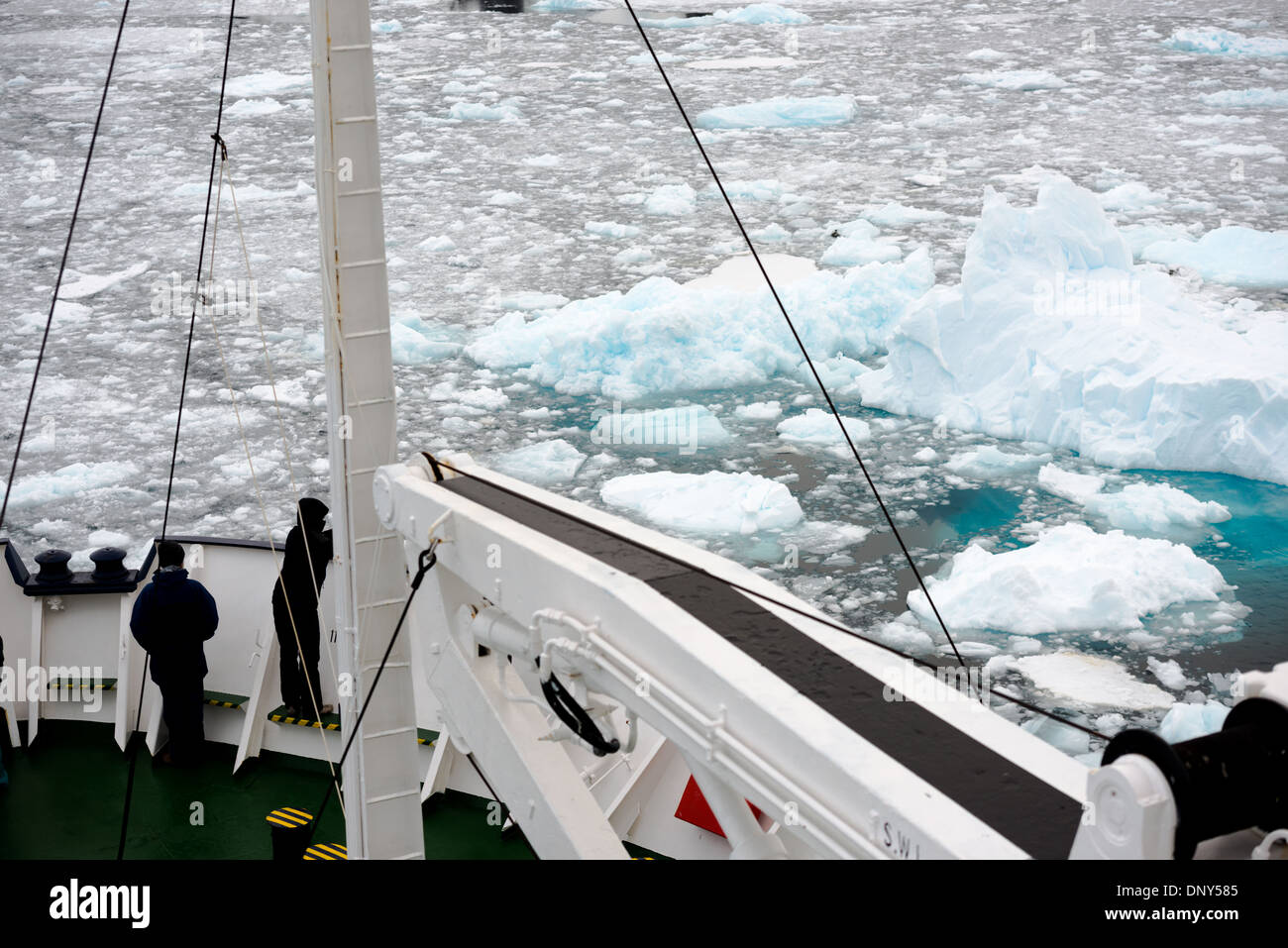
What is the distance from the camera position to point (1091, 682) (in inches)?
234

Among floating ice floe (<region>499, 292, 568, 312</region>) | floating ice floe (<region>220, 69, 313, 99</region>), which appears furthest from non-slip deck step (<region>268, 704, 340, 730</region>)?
floating ice floe (<region>220, 69, 313, 99</region>)

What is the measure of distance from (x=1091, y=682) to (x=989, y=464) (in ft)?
8.05

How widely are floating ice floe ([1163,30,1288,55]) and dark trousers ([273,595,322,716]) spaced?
50.4 feet

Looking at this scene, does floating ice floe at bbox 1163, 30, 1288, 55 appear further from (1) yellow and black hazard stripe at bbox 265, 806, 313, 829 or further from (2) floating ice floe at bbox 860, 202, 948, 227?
(1) yellow and black hazard stripe at bbox 265, 806, 313, 829

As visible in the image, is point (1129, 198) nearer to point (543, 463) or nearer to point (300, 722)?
point (543, 463)

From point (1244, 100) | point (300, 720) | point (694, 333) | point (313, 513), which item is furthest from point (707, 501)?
point (1244, 100)

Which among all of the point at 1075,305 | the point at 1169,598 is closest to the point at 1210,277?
the point at 1075,305

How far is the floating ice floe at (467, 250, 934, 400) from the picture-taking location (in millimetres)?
9578

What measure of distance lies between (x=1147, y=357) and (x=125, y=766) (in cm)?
632

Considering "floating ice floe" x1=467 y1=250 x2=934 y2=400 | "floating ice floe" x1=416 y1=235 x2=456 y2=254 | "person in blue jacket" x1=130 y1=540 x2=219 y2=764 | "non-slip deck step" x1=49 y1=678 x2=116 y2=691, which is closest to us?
"person in blue jacket" x1=130 y1=540 x2=219 y2=764

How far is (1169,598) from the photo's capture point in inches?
257
